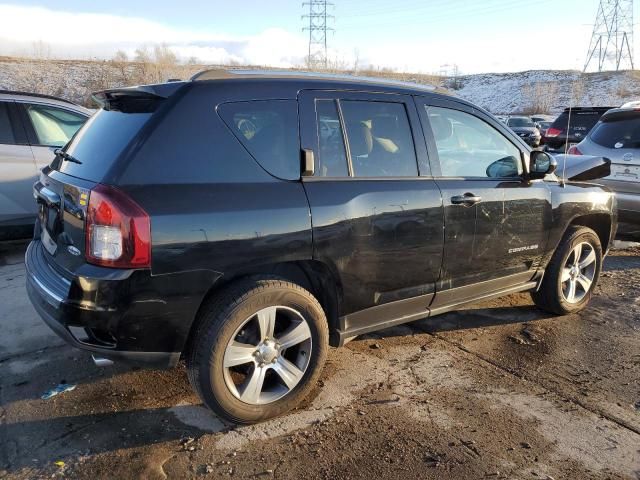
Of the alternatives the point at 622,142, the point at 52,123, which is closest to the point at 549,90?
the point at 622,142

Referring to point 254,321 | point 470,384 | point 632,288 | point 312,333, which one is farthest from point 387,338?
point 632,288

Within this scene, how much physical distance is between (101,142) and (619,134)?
637 cm

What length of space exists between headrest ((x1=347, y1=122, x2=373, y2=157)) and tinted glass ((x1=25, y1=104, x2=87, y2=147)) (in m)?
4.45

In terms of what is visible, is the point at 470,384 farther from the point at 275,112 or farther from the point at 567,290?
the point at 275,112

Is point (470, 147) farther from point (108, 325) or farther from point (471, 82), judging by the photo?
point (471, 82)

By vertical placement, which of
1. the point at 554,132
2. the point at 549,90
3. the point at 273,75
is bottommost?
the point at 554,132

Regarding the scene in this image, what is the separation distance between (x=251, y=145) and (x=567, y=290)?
3328mm

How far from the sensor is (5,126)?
6.03m

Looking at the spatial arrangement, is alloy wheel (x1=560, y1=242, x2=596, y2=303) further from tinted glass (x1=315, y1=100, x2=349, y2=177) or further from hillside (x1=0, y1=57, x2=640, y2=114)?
hillside (x1=0, y1=57, x2=640, y2=114)

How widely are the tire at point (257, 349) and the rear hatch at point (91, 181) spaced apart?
2.06 ft

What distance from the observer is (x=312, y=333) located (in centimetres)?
316

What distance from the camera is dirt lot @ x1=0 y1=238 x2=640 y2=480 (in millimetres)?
2738

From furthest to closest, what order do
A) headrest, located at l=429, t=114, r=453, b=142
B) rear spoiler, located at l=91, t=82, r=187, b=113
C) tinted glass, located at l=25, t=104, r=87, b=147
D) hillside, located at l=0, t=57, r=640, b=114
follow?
hillside, located at l=0, t=57, r=640, b=114 < tinted glass, located at l=25, t=104, r=87, b=147 < headrest, located at l=429, t=114, r=453, b=142 < rear spoiler, located at l=91, t=82, r=187, b=113

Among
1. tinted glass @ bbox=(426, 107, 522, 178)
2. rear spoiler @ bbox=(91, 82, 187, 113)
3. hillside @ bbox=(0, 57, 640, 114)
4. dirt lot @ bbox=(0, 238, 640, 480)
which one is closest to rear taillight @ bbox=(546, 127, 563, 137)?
hillside @ bbox=(0, 57, 640, 114)
